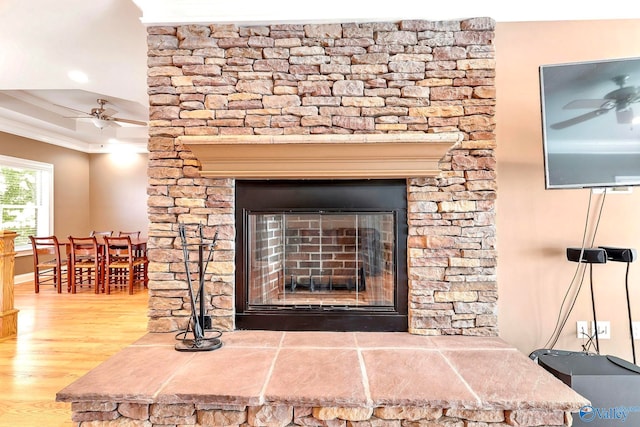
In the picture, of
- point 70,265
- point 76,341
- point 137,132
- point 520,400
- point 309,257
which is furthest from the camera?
point 137,132

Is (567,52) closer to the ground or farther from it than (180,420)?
farther from it

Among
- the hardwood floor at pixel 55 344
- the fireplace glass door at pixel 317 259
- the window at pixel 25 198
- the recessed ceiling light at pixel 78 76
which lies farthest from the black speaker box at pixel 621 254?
the window at pixel 25 198

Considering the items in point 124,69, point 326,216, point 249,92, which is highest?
point 124,69

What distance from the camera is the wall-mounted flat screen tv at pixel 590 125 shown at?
1.80m

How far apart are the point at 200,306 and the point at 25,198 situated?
5515mm

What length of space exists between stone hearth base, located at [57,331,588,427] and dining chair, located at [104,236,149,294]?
132 inches

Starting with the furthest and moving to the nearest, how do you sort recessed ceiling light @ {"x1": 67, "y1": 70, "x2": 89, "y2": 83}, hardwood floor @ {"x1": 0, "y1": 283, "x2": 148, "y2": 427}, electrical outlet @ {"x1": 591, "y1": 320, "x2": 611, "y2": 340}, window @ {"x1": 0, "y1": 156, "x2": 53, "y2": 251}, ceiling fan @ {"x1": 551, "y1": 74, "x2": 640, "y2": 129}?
window @ {"x1": 0, "y1": 156, "x2": 53, "y2": 251}
recessed ceiling light @ {"x1": 67, "y1": 70, "x2": 89, "y2": 83}
electrical outlet @ {"x1": 591, "y1": 320, "x2": 611, "y2": 340}
hardwood floor @ {"x1": 0, "y1": 283, "x2": 148, "y2": 427}
ceiling fan @ {"x1": 551, "y1": 74, "x2": 640, "y2": 129}

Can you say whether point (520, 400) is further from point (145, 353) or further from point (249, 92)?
point (249, 92)

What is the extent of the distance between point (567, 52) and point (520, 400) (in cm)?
201

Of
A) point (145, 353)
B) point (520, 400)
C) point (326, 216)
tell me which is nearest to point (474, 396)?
point (520, 400)

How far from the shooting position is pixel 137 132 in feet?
20.3

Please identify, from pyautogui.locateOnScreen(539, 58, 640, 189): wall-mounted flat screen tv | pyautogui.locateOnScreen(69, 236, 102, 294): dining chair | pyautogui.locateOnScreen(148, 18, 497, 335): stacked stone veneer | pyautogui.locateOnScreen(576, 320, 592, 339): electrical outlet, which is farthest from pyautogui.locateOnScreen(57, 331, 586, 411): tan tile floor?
pyautogui.locateOnScreen(69, 236, 102, 294): dining chair

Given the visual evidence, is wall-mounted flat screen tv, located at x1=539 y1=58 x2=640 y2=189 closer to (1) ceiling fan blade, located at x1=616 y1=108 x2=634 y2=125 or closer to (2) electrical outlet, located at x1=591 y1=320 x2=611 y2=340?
(1) ceiling fan blade, located at x1=616 y1=108 x2=634 y2=125

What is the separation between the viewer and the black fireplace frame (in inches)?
83.5
